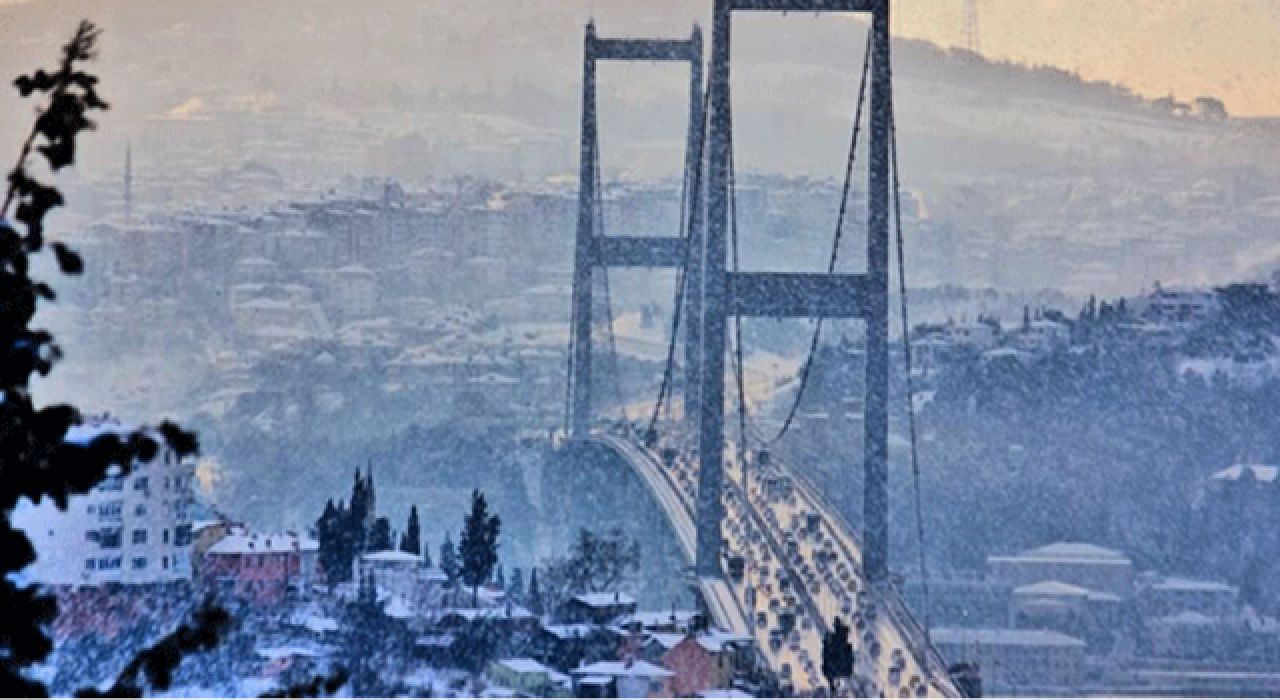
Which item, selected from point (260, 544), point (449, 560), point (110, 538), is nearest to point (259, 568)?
point (260, 544)

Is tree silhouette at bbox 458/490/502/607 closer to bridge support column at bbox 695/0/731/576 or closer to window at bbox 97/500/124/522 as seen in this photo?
bridge support column at bbox 695/0/731/576

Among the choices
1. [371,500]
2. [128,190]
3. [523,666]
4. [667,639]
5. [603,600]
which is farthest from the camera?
[128,190]

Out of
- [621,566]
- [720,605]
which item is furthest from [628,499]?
[720,605]

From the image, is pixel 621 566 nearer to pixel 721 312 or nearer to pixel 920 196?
pixel 721 312

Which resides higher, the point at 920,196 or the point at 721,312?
the point at 920,196

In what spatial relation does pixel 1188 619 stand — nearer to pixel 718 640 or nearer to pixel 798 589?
pixel 798 589

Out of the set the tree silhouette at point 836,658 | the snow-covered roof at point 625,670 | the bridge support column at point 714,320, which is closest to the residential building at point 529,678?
the snow-covered roof at point 625,670
